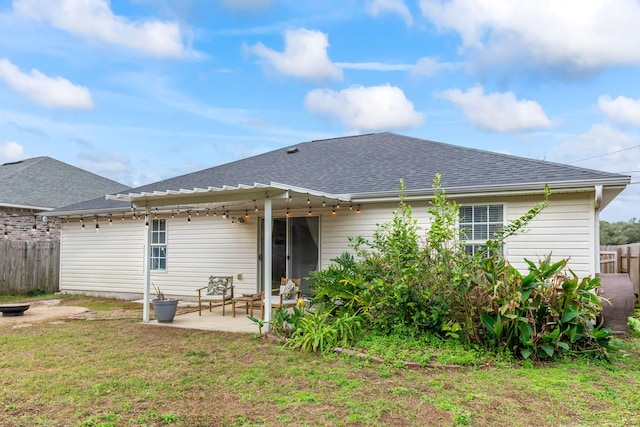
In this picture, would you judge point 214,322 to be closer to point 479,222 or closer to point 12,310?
point 12,310

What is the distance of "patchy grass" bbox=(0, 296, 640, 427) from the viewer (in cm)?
362

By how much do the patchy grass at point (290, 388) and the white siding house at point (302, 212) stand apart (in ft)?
6.94

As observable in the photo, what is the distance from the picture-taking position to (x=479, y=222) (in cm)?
788

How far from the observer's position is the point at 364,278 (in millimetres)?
6836

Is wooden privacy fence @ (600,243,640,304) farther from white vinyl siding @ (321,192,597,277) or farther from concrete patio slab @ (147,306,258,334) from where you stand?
concrete patio slab @ (147,306,258,334)

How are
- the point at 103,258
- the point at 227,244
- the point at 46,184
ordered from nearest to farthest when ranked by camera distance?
1. the point at 227,244
2. the point at 103,258
3. the point at 46,184

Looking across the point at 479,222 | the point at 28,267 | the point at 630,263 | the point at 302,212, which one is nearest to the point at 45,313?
the point at 28,267

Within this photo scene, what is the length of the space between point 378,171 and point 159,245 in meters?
6.17

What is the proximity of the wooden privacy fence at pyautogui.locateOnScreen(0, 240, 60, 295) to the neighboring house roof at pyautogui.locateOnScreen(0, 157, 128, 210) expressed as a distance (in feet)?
6.73

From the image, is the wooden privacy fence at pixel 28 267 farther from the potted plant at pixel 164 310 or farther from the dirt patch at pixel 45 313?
the potted plant at pixel 164 310

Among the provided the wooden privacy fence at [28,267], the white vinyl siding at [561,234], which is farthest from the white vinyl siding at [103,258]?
the white vinyl siding at [561,234]

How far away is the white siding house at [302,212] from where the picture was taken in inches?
286

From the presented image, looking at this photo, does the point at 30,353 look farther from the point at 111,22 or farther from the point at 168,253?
the point at 111,22

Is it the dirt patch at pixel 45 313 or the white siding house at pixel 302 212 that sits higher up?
the white siding house at pixel 302 212
